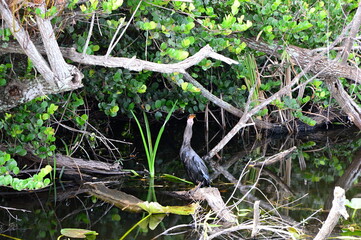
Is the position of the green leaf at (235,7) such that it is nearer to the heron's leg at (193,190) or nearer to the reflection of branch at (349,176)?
the heron's leg at (193,190)

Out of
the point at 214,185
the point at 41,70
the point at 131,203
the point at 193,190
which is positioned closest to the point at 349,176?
the point at 214,185

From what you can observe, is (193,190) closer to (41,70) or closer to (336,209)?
(41,70)

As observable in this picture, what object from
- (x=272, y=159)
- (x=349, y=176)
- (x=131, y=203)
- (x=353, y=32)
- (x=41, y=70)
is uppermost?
(x=41, y=70)

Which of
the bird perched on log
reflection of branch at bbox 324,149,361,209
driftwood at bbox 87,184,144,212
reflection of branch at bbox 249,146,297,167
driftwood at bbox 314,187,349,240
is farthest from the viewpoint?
reflection of branch at bbox 249,146,297,167

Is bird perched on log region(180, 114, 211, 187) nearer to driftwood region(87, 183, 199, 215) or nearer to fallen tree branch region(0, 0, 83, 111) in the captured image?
driftwood region(87, 183, 199, 215)

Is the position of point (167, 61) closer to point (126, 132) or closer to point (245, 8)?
point (245, 8)

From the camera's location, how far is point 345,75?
6.35 meters

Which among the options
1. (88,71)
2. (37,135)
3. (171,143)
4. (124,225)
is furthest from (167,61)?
(171,143)

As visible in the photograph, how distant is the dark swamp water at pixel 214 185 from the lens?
3965mm

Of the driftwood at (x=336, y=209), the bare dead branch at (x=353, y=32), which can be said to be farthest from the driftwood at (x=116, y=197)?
the bare dead branch at (x=353, y=32)

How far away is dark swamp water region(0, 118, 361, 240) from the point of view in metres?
3.96

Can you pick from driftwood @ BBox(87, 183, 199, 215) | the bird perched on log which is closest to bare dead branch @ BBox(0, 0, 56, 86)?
driftwood @ BBox(87, 183, 199, 215)

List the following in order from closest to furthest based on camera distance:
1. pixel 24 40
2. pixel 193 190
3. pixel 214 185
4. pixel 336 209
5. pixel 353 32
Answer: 1. pixel 336 209
2. pixel 24 40
3. pixel 193 190
4. pixel 214 185
5. pixel 353 32

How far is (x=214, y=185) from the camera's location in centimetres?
506
